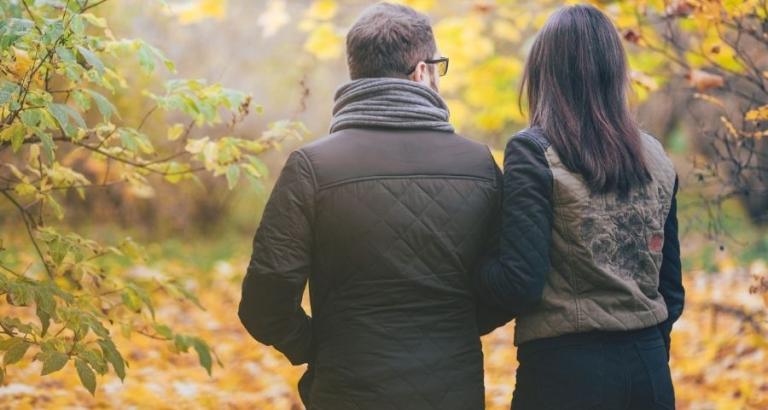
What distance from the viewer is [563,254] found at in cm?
242

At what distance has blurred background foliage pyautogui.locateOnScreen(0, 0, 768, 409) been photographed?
2.78 metres

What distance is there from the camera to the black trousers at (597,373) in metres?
2.35

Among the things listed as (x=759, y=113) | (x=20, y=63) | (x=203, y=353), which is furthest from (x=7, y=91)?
(x=759, y=113)

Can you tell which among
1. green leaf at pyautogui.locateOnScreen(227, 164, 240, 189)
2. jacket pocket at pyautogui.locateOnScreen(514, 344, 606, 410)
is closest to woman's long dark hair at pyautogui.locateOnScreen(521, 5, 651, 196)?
jacket pocket at pyautogui.locateOnScreen(514, 344, 606, 410)

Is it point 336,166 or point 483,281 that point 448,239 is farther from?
point 336,166

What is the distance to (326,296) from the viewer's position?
2432 mm

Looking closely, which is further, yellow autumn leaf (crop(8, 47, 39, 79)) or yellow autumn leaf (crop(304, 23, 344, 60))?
yellow autumn leaf (crop(304, 23, 344, 60))

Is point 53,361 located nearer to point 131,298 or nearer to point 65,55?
point 131,298

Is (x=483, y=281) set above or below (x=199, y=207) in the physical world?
above

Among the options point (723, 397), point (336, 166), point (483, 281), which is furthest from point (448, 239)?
point (723, 397)

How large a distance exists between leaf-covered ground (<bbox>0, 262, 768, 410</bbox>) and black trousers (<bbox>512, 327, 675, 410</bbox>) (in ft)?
5.49

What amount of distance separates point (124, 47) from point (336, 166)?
102cm

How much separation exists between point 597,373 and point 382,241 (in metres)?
0.65

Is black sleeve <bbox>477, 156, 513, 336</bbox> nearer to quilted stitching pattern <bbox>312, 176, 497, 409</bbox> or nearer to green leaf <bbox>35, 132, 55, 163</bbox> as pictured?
quilted stitching pattern <bbox>312, 176, 497, 409</bbox>
